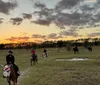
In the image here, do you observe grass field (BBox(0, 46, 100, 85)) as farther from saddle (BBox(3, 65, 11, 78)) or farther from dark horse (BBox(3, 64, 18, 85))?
saddle (BBox(3, 65, 11, 78))

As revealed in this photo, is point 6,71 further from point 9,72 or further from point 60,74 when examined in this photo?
point 60,74

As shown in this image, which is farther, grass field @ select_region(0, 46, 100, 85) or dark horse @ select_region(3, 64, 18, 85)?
grass field @ select_region(0, 46, 100, 85)

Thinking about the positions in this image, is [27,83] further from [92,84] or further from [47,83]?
[92,84]

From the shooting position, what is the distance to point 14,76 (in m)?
22.5

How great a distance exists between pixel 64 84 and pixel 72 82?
1126 millimetres

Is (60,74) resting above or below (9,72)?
below

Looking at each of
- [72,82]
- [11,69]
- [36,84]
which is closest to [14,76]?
[11,69]

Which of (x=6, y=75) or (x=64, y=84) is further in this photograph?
(x=64, y=84)

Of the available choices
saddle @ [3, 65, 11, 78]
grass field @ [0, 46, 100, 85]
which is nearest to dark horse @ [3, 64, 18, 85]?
saddle @ [3, 65, 11, 78]

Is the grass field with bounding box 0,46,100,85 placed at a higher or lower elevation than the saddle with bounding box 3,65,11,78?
lower

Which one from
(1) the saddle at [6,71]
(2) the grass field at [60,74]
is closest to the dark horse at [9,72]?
(1) the saddle at [6,71]

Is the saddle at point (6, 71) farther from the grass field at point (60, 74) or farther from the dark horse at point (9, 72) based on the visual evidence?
the grass field at point (60, 74)

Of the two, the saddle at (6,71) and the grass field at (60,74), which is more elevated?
the saddle at (6,71)

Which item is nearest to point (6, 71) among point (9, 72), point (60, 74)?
point (9, 72)
